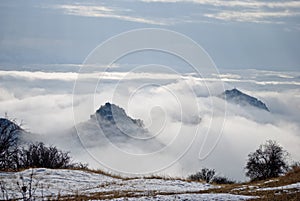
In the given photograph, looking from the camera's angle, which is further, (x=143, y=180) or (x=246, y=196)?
(x=143, y=180)

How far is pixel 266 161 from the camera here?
72250 mm

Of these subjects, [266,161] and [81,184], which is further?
[266,161]

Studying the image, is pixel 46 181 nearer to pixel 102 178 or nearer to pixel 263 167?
pixel 102 178

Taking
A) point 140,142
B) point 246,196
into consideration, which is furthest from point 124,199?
point 140,142

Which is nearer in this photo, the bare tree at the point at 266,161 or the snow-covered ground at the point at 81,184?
the snow-covered ground at the point at 81,184

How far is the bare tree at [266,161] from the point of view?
229 feet

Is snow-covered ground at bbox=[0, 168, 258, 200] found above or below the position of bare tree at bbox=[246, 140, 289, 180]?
below

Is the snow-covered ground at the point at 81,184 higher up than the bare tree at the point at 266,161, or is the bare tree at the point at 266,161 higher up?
the bare tree at the point at 266,161

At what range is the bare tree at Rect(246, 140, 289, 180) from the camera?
229 feet

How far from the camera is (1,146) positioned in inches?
1476

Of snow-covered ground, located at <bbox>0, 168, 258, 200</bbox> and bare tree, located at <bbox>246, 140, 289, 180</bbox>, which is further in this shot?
bare tree, located at <bbox>246, 140, 289, 180</bbox>

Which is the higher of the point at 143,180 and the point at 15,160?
the point at 15,160

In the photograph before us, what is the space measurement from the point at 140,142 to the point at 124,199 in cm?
15061

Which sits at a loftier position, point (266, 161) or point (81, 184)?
point (266, 161)
